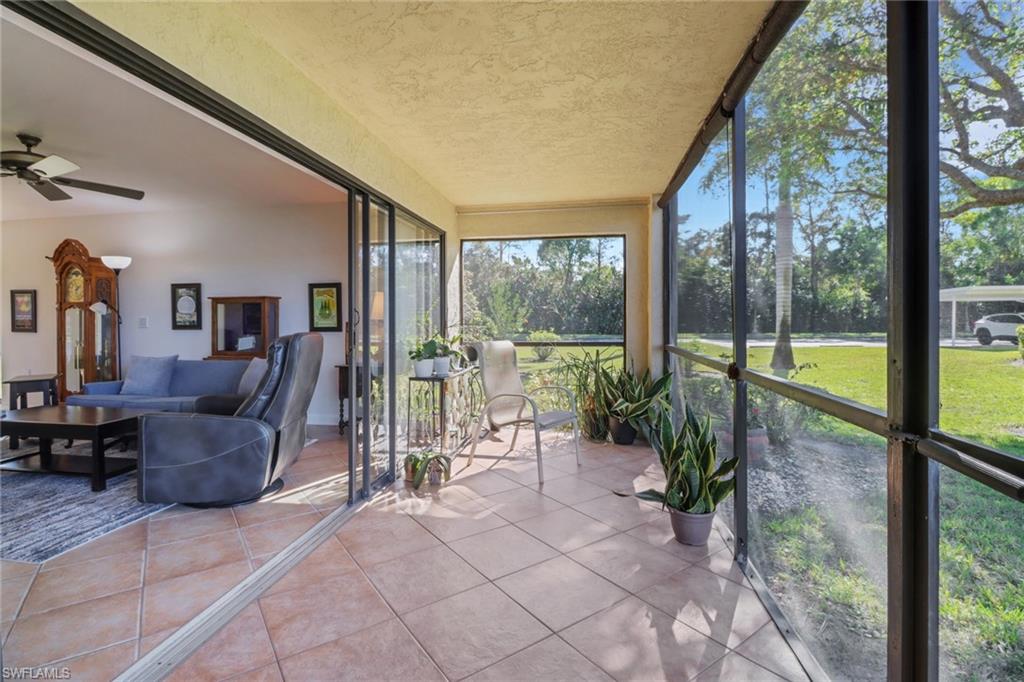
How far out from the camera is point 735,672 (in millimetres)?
1449

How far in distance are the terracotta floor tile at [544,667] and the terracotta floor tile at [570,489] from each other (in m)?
1.32

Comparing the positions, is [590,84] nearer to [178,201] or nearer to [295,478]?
[295,478]

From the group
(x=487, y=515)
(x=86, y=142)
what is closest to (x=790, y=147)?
(x=487, y=515)

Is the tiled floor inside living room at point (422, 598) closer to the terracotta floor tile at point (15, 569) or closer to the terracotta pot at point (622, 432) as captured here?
the terracotta floor tile at point (15, 569)

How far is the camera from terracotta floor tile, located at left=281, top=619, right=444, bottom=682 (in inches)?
57.0

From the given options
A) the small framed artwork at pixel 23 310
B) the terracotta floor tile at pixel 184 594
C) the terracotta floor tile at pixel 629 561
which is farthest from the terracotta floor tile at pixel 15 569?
the small framed artwork at pixel 23 310

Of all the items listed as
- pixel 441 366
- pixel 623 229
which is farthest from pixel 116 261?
pixel 623 229

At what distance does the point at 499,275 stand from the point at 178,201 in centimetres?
358

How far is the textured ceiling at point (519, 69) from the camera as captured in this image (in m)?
1.76

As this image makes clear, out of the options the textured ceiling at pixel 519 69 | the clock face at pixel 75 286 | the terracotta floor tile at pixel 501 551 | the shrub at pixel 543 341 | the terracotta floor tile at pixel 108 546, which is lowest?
the terracotta floor tile at pixel 501 551

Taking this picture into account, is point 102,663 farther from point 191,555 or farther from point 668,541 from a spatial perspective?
point 668,541

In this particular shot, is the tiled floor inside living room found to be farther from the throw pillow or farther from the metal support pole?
the throw pillow

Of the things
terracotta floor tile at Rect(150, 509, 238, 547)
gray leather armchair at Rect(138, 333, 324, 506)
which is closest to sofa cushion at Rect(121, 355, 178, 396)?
gray leather armchair at Rect(138, 333, 324, 506)

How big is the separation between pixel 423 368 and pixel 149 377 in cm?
315
